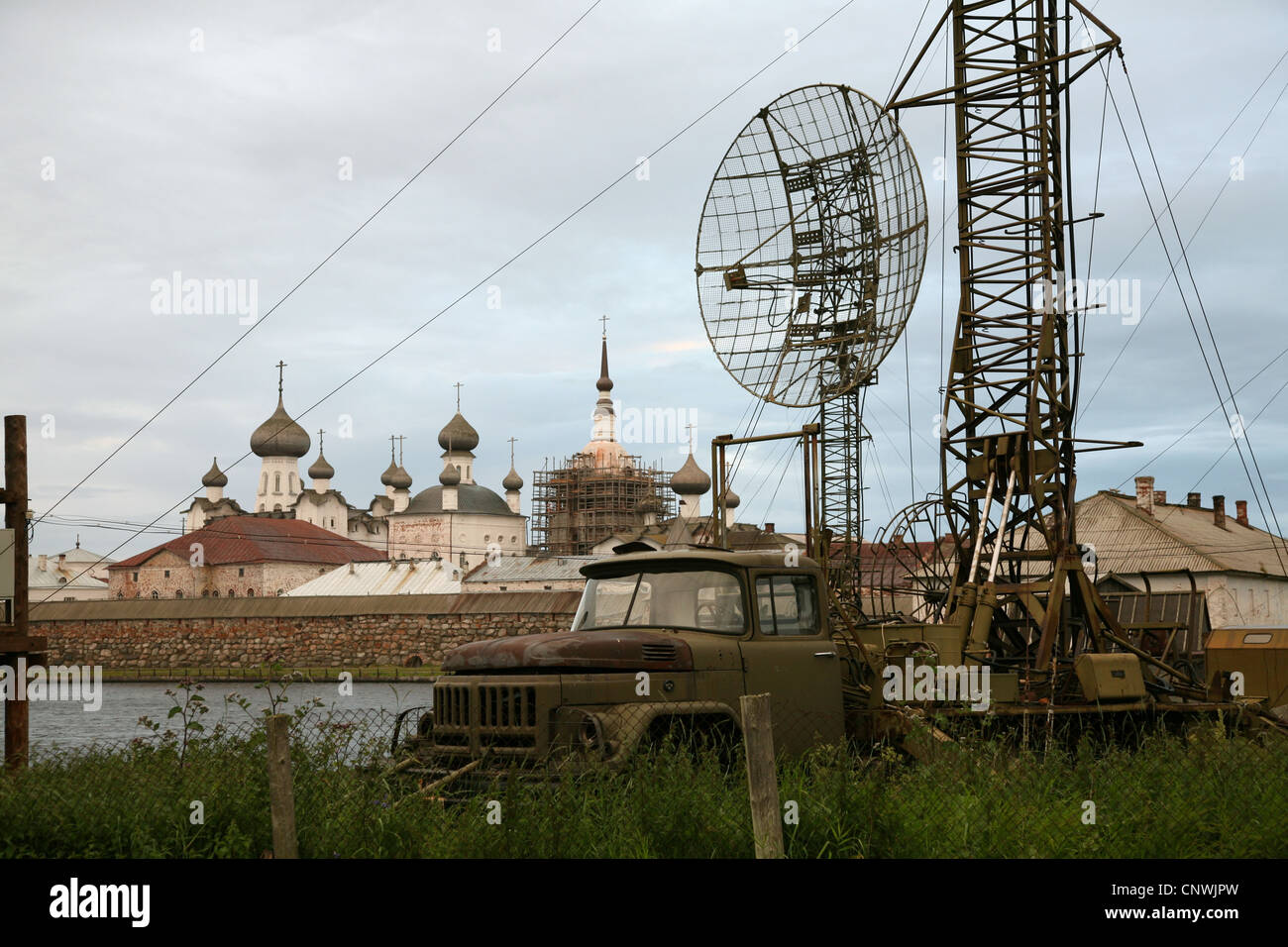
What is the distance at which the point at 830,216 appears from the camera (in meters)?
17.0

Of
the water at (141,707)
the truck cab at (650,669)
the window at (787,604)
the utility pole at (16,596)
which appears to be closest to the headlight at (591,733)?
the truck cab at (650,669)

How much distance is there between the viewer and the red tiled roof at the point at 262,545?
102562 mm

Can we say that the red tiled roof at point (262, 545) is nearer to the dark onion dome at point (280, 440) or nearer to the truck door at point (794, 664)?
the dark onion dome at point (280, 440)

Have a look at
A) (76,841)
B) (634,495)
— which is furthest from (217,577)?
(76,841)

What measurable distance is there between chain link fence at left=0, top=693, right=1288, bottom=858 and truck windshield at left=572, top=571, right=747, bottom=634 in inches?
33.3

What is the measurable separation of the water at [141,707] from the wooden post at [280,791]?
24.9 ft

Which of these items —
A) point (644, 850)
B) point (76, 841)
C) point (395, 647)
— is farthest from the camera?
point (395, 647)

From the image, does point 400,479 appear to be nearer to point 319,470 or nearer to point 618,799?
point 319,470

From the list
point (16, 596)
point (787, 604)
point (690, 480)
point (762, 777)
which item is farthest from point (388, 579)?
point (762, 777)

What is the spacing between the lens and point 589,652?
29.1ft

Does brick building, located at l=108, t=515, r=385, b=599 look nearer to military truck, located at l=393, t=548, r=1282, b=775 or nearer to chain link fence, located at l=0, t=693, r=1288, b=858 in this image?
military truck, located at l=393, t=548, r=1282, b=775

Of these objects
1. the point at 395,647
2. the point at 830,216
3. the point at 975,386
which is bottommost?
the point at 395,647

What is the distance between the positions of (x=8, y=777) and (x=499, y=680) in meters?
3.33
